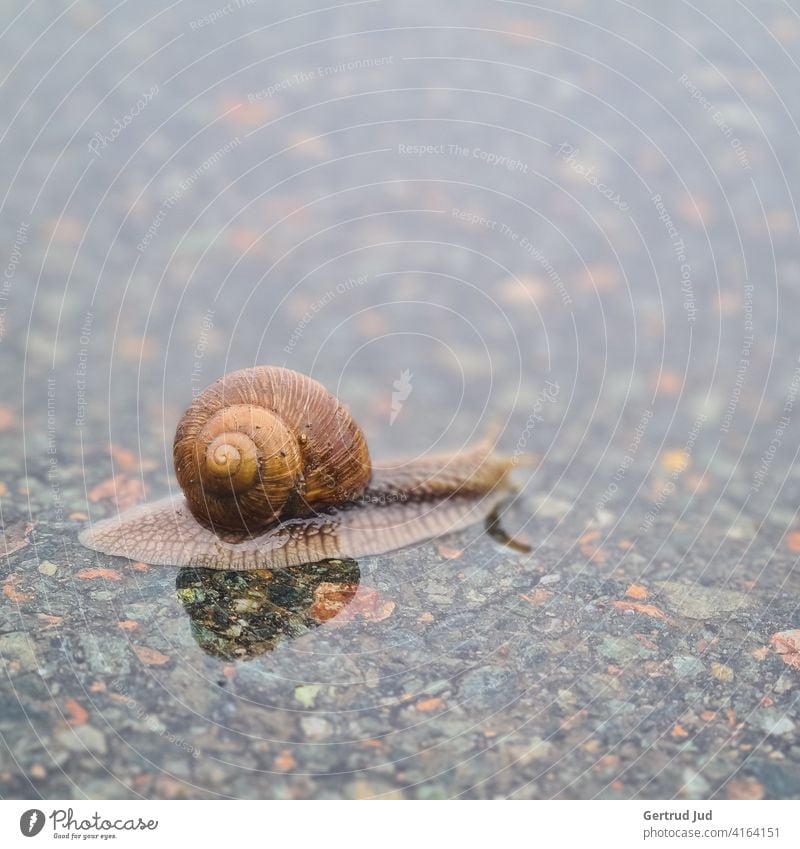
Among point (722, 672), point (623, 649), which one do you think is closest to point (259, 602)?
point (623, 649)

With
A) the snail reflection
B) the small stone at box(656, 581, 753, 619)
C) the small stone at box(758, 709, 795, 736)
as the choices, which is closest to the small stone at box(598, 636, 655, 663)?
the small stone at box(656, 581, 753, 619)

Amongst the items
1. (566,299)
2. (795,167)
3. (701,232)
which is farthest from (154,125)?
(795,167)

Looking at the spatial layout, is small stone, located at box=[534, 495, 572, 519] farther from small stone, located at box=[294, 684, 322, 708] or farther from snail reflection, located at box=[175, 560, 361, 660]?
small stone, located at box=[294, 684, 322, 708]

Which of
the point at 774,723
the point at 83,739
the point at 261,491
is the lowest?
the point at 774,723

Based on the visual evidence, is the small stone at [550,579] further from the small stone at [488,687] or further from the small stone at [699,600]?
the small stone at [488,687]
